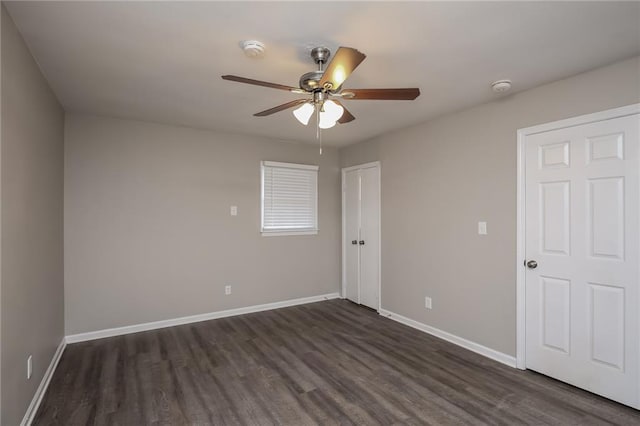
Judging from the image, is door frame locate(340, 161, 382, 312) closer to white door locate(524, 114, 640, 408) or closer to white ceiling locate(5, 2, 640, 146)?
white ceiling locate(5, 2, 640, 146)

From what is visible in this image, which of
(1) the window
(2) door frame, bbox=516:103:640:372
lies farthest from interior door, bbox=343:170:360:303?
(2) door frame, bbox=516:103:640:372

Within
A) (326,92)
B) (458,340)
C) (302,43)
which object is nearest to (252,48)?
(302,43)

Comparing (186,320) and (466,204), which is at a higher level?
(466,204)

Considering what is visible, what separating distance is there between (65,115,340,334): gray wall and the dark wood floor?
495 millimetres

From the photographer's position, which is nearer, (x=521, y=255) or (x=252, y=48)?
(x=252, y=48)

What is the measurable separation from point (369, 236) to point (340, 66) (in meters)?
3.20

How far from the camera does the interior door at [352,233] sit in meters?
4.90

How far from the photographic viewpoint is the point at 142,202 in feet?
12.4

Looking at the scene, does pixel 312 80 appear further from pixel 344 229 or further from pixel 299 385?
pixel 344 229

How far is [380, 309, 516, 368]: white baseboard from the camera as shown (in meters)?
2.97

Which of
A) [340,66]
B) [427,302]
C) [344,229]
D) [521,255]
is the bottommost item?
[427,302]

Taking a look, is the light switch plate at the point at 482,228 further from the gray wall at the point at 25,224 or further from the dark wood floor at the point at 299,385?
the gray wall at the point at 25,224

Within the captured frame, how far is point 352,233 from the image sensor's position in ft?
16.4

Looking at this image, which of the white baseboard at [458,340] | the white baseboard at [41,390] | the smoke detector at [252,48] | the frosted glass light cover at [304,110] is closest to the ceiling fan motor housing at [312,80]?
Answer: the frosted glass light cover at [304,110]
